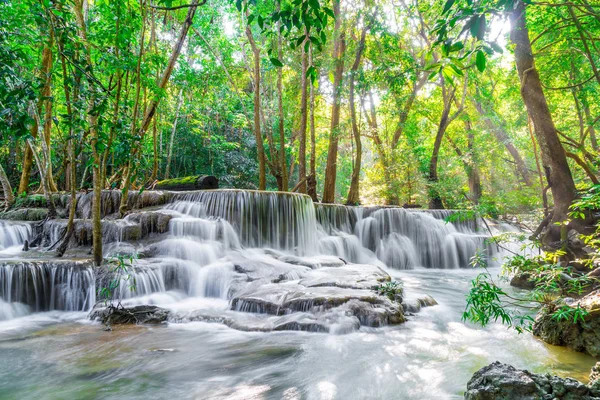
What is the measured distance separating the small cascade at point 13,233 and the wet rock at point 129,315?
4782mm

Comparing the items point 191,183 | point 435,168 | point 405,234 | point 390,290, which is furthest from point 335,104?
point 390,290

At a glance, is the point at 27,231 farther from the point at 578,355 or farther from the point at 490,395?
the point at 578,355

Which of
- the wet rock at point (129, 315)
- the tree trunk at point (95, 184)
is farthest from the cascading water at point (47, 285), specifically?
the wet rock at point (129, 315)

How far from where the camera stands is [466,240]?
11.7 m

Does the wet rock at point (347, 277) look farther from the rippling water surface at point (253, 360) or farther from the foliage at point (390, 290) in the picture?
the rippling water surface at point (253, 360)

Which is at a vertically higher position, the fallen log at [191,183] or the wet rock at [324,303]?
the fallen log at [191,183]

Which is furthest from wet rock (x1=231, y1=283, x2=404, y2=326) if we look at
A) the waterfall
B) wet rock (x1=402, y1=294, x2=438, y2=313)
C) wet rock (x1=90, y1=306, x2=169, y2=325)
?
wet rock (x1=90, y1=306, x2=169, y2=325)

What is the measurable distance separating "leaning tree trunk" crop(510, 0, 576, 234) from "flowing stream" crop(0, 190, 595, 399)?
245 centimetres

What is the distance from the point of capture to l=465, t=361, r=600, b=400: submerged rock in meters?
2.10

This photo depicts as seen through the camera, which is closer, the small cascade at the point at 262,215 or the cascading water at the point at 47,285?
the cascading water at the point at 47,285

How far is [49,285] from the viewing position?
Result: 18.4 feet

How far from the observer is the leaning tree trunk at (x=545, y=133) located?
5.67 m

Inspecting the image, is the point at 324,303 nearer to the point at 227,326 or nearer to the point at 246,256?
the point at 227,326

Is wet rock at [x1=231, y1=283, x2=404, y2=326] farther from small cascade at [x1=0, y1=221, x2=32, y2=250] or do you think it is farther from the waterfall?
small cascade at [x1=0, y1=221, x2=32, y2=250]
